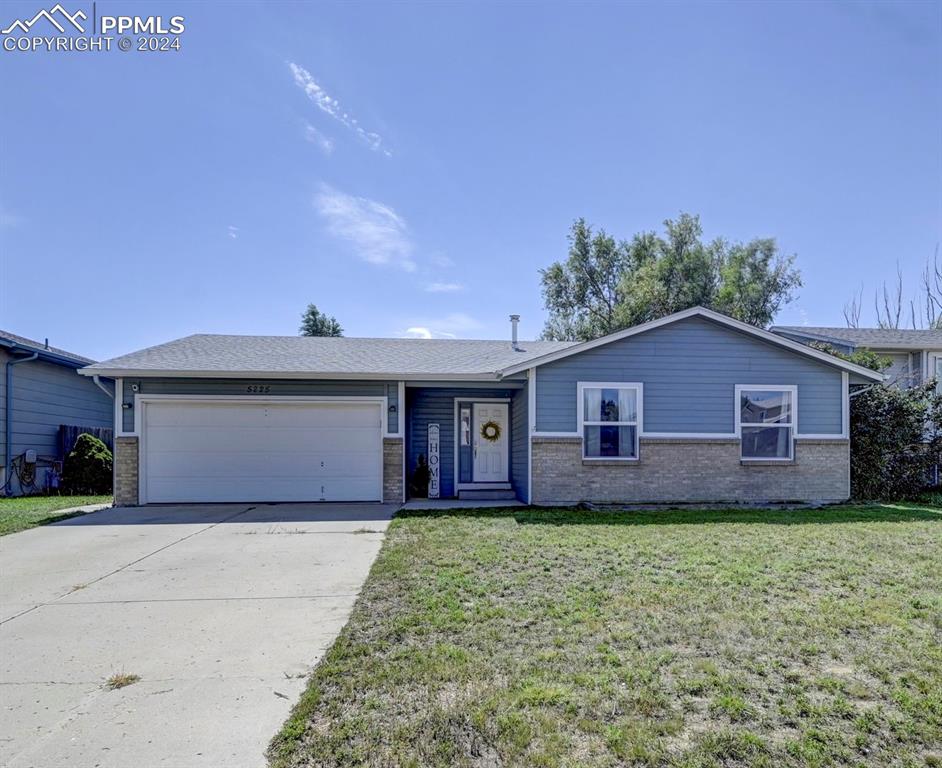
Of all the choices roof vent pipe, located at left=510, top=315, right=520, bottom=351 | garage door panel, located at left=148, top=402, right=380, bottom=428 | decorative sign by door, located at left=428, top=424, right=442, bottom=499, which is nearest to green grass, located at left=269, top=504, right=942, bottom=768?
garage door panel, located at left=148, top=402, right=380, bottom=428

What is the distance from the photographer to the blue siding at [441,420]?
42.0ft

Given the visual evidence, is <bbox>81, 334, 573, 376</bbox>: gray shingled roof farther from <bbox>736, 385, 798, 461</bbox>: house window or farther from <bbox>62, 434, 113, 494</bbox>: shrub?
<bbox>62, 434, 113, 494</bbox>: shrub

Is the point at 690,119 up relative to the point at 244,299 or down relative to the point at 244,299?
up

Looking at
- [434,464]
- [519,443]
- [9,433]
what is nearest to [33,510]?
[9,433]

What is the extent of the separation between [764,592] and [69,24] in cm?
1281

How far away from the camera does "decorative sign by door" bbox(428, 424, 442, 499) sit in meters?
12.6

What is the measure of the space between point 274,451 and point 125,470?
2792mm

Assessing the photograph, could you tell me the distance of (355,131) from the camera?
1231cm

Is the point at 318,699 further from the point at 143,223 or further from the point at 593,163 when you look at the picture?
the point at 593,163

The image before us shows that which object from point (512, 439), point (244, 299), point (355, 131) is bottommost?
point (512, 439)

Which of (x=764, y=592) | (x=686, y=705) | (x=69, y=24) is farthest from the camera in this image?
(x=69, y=24)

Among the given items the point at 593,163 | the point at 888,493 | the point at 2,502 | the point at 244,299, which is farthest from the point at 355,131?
the point at 888,493

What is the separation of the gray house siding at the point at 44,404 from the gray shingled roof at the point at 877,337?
20.2 m

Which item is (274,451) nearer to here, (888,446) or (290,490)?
(290,490)
